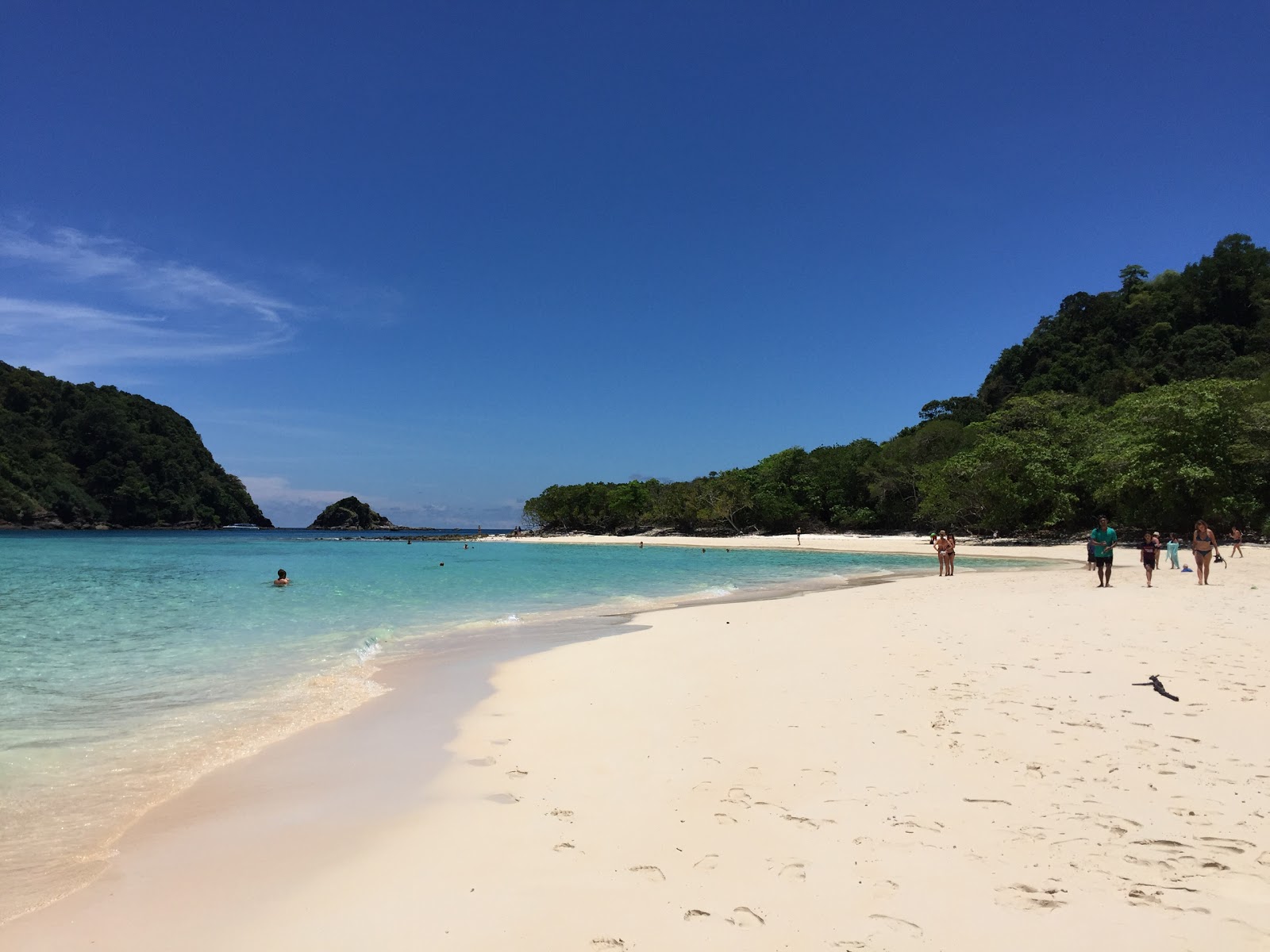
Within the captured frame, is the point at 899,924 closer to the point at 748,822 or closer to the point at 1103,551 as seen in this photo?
the point at 748,822

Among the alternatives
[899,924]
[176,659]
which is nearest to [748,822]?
[899,924]

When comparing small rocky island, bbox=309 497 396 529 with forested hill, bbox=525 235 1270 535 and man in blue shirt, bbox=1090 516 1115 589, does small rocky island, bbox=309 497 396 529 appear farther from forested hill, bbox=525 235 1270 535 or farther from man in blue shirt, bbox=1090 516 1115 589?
man in blue shirt, bbox=1090 516 1115 589

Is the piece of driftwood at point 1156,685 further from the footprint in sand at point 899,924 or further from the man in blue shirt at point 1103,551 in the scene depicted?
the man in blue shirt at point 1103,551

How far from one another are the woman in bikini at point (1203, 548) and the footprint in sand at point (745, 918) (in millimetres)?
18528

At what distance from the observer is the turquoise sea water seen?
4.92 meters

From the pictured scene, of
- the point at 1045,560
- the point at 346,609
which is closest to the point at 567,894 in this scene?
the point at 346,609

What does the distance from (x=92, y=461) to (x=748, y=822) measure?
155744mm

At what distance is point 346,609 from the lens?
17.4m

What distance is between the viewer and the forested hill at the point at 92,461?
107438 mm

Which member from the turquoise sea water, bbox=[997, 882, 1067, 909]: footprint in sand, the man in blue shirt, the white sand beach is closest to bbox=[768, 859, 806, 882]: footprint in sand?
the white sand beach

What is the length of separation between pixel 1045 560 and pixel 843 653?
28.3 m

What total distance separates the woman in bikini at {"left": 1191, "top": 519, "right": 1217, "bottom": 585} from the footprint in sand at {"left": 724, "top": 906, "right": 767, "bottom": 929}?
1853 centimetres

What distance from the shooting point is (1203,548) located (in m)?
16.3

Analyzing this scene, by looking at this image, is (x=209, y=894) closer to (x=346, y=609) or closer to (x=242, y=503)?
(x=346, y=609)
